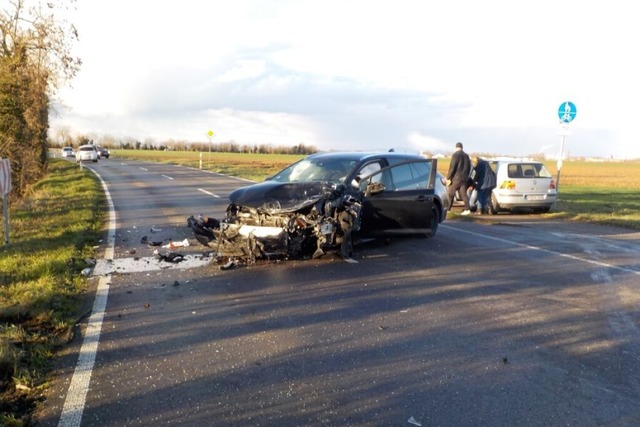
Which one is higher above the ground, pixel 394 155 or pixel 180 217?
pixel 394 155

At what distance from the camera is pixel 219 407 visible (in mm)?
3660

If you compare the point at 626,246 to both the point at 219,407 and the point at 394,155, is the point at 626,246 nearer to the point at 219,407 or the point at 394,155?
the point at 394,155

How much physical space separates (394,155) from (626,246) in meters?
4.77

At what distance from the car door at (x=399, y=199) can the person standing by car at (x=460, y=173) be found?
524 cm

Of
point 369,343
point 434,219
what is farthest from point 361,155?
point 369,343

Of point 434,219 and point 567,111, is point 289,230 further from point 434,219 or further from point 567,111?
point 567,111

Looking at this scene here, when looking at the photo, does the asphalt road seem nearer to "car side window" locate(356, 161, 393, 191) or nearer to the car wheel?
"car side window" locate(356, 161, 393, 191)

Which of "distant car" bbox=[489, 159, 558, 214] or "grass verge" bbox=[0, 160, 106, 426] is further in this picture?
"distant car" bbox=[489, 159, 558, 214]

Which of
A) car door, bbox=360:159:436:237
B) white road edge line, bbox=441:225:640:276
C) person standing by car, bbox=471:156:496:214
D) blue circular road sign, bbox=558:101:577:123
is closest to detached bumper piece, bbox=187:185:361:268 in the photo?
car door, bbox=360:159:436:237

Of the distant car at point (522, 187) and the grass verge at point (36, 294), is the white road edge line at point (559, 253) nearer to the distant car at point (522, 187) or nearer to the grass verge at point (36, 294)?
the distant car at point (522, 187)

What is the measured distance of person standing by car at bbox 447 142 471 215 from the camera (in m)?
15.2

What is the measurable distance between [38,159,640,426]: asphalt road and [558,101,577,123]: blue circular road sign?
8452mm

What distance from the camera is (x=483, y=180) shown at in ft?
50.9

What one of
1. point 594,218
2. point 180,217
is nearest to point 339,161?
point 180,217
